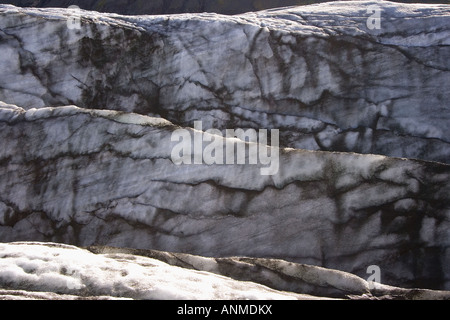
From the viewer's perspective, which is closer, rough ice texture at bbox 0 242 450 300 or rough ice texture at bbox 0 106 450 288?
rough ice texture at bbox 0 242 450 300

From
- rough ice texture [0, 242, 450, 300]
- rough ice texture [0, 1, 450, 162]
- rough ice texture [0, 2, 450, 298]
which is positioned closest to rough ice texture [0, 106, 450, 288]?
rough ice texture [0, 2, 450, 298]

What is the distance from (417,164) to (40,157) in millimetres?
3031

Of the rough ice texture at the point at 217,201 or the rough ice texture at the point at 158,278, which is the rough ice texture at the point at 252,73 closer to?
the rough ice texture at the point at 217,201

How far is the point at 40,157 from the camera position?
13.0 ft


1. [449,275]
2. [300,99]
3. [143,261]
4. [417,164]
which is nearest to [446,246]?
[449,275]

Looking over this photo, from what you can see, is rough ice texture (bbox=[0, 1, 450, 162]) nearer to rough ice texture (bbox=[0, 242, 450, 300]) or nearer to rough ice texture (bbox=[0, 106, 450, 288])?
rough ice texture (bbox=[0, 106, 450, 288])

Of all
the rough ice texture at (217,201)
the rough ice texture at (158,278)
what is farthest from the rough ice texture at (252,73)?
the rough ice texture at (158,278)

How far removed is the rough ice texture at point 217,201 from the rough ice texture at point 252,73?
139 cm

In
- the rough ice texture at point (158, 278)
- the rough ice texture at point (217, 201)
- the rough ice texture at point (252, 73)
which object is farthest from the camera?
the rough ice texture at point (252, 73)

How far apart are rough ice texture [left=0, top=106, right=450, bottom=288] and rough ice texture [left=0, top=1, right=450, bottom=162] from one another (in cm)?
139

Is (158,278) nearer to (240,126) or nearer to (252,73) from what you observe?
(240,126)

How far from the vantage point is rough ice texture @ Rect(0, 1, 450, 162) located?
512 cm

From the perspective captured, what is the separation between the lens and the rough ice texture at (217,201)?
10.8ft
